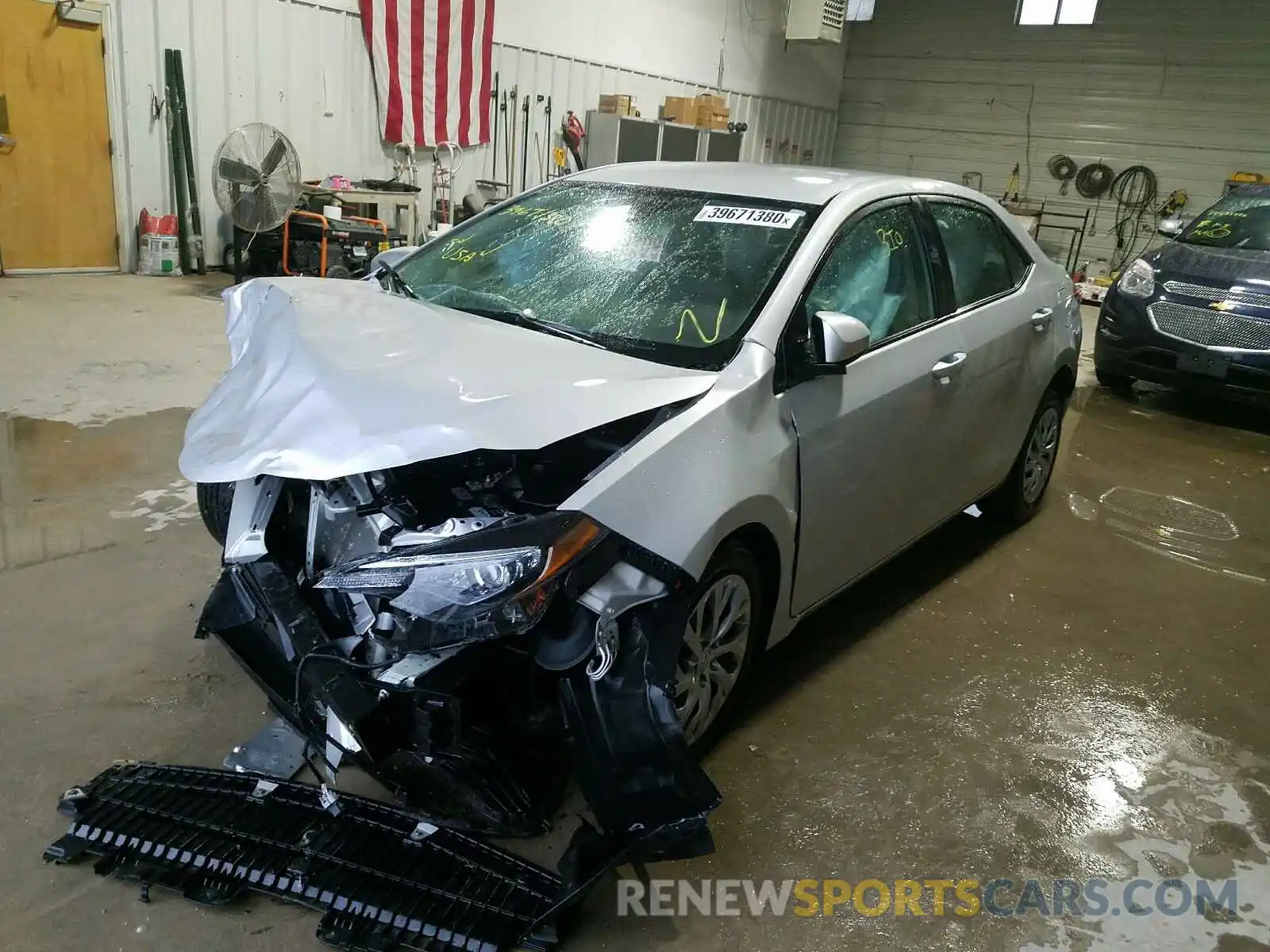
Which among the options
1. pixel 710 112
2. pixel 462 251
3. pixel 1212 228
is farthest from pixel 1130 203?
pixel 462 251

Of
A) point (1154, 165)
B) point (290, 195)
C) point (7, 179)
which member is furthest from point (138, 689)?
point (1154, 165)

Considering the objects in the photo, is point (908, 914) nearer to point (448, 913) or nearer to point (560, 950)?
Answer: point (560, 950)

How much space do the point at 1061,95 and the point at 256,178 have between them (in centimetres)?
1224

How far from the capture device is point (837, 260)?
267 centimetres

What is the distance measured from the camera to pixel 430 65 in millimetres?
9602

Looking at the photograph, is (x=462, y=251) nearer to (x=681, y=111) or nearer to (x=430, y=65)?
(x=430, y=65)

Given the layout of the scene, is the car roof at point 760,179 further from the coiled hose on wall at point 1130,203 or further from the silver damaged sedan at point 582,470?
the coiled hose on wall at point 1130,203

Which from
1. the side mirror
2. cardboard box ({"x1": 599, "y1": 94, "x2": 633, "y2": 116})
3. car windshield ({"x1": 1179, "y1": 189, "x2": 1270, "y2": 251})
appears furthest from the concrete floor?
cardboard box ({"x1": 599, "y1": 94, "x2": 633, "y2": 116})

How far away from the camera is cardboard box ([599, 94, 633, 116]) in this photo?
11.3m

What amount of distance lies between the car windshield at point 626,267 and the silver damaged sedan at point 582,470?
0.04 ft

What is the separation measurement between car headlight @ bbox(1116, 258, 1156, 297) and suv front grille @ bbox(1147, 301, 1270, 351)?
0.16 meters

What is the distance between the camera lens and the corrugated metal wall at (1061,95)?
43.1 feet

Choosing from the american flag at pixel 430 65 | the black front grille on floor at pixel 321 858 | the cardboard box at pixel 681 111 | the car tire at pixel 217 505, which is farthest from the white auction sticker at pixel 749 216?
the cardboard box at pixel 681 111

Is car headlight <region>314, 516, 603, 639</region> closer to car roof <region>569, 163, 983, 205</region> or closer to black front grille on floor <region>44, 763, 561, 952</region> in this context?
black front grille on floor <region>44, 763, 561, 952</region>
